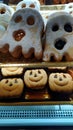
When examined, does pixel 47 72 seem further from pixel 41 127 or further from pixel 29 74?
pixel 41 127

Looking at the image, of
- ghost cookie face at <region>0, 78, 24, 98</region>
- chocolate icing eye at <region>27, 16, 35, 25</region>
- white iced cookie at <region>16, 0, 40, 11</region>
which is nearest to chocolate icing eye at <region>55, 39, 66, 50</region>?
chocolate icing eye at <region>27, 16, 35, 25</region>

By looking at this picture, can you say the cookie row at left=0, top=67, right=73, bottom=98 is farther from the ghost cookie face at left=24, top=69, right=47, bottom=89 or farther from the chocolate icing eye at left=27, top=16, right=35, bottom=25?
the chocolate icing eye at left=27, top=16, right=35, bottom=25

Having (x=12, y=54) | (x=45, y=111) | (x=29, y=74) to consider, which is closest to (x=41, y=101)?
(x=45, y=111)

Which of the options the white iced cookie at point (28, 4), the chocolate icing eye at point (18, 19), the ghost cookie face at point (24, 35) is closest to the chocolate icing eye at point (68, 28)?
the ghost cookie face at point (24, 35)

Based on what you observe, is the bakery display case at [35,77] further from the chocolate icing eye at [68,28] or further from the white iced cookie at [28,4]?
the white iced cookie at [28,4]

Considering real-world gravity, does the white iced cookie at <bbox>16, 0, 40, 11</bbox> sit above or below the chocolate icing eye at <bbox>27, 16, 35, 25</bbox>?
above

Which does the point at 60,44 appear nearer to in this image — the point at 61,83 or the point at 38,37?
the point at 38,37
